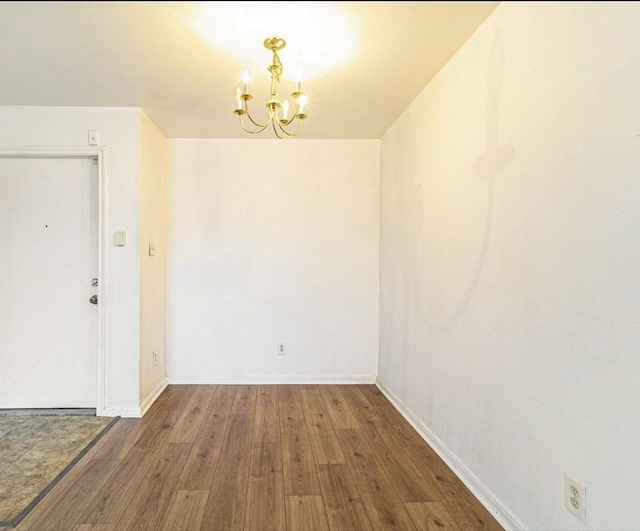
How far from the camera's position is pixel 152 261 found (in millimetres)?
3156

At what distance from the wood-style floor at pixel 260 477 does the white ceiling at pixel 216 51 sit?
2.31 metres

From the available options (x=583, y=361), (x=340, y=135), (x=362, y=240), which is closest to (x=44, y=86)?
(x=340, y=135)

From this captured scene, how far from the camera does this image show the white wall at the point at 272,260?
3.54 meters

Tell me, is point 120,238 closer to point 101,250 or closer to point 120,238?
point 120,238

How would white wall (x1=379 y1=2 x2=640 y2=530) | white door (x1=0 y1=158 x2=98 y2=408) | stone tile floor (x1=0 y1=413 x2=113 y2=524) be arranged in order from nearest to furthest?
white wall (x1=379 y1=2 x2=640 y2=530) → stone tile floor (x1=0 y1=413 x2=113 y2=524) → white door (x1=0 y1=158 x2=98 y2=408)

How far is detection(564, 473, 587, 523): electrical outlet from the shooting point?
1.22 m

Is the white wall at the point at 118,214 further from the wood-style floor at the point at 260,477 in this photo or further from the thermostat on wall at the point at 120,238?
the wood-style floor at the point at 260,477

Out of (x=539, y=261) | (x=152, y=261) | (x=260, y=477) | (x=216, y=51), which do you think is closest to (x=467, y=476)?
(x=260, y=477)

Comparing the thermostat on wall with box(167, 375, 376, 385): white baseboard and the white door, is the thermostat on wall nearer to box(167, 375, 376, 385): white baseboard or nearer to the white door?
the white door

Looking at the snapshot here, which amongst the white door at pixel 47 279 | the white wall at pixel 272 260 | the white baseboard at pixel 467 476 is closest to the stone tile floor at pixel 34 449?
the white door at pixel 47 279

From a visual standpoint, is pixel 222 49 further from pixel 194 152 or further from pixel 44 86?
pixel 194 152

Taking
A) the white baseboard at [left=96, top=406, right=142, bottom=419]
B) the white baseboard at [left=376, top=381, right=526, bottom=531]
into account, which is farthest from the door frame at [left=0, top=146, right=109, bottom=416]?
the white baseboard at [left=376, top=381, right=526, bottom=531]

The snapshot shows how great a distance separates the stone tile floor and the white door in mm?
233

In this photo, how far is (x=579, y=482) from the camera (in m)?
1.24
